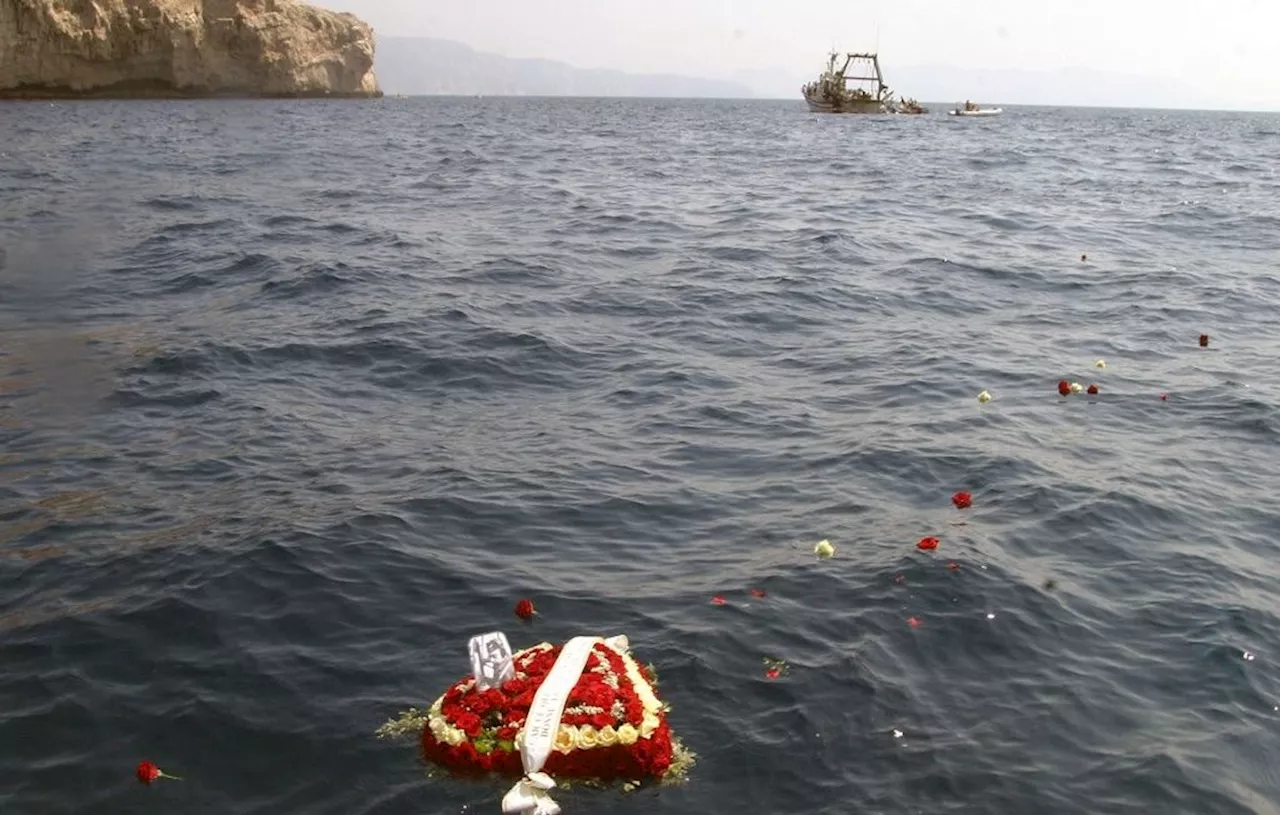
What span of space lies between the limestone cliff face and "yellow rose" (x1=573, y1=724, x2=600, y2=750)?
97536 millimetres

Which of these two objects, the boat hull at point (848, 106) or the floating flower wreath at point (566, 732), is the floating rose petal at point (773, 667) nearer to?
the floating flower wreath at point (566, 732)

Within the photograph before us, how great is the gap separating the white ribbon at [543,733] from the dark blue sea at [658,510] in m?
0.27

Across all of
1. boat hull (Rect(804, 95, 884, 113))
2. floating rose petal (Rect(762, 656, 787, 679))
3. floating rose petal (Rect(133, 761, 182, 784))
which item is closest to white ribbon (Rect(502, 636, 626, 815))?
floating rose petal (Rect(762, 656, 787, 679))

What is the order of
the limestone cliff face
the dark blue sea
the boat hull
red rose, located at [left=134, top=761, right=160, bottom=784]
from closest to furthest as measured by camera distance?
red rose, located at [left=134, top=761, right=160, bottom=784] < the dark blue sea < the limestone cliff face < the boat hull

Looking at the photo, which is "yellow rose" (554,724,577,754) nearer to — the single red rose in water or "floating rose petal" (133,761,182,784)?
the single red rose in water

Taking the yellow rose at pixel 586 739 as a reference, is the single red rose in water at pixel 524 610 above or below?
below

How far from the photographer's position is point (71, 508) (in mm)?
10305

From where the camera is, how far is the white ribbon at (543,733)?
628 cm

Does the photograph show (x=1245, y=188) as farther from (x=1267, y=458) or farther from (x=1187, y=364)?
(x=1267, y=458)

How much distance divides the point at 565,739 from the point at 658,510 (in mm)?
4264

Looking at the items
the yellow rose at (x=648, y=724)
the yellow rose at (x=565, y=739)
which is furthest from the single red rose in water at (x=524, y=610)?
the yellow rose at (x=565, y=739)

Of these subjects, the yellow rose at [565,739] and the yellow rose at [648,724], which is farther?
the yellow rose at [648,724]

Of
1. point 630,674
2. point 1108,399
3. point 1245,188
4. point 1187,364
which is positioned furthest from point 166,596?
point 1245,188

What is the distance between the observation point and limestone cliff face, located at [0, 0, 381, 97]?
90.3 m
